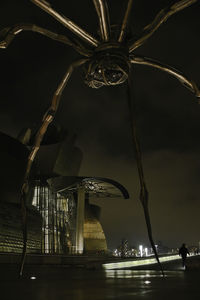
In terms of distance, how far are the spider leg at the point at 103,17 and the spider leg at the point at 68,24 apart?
208 mm

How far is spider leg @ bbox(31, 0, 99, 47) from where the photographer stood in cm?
618

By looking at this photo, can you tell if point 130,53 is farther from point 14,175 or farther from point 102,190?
point 102,190

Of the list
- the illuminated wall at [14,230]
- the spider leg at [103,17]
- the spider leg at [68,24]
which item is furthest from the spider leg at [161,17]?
the illuminated wall at [14,230]

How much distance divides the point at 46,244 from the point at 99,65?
1717 inches

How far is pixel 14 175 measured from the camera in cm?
4244

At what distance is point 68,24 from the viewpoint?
639 centimetres

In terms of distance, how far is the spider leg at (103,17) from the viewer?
20.2ft

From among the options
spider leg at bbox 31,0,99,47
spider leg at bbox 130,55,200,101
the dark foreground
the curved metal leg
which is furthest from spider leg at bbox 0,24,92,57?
the dark foreground

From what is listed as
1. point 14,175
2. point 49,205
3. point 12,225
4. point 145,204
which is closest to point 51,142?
point 49,205

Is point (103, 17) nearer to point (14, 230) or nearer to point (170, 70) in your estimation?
point (170, 70)

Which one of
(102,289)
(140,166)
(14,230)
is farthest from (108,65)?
(14,230)

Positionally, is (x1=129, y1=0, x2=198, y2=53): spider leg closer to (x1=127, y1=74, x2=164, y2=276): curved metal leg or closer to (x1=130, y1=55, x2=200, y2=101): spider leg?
(x1=130, y1=55, x2=200, y2=101): spider leg

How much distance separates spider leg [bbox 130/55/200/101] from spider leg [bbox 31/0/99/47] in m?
0.96

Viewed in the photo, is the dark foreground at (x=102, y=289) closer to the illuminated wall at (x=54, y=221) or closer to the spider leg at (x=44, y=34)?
the spider leg at (x=44, y=34)
